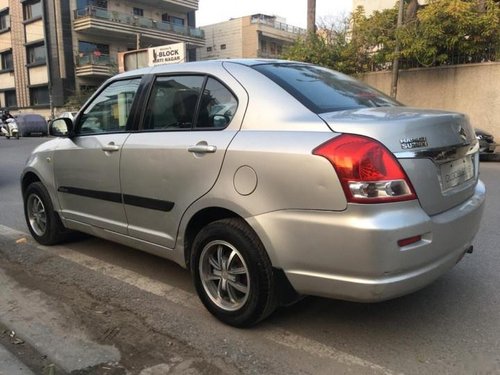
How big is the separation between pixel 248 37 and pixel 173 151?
4945 cm

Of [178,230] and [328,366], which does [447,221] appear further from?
[178,230]

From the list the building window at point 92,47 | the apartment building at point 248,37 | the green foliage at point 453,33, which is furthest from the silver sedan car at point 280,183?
the apartment building at point 248,37

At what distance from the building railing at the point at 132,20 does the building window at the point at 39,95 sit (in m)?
6.77

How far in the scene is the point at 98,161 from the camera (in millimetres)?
4312

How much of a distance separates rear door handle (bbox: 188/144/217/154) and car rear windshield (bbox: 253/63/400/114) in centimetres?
61

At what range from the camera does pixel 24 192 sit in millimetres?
5617

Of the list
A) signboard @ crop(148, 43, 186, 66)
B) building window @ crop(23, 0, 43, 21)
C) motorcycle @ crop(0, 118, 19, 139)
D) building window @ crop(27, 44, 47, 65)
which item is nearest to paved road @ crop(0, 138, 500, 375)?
signboard @ crop(148, 43, 186, 66)

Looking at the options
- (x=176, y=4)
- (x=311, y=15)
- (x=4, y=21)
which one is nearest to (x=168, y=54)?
(x=311, y=15)

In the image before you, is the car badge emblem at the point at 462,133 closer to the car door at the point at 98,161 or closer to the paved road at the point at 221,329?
the paved road at the point at 221,329

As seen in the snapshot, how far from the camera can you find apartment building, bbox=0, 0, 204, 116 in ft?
128

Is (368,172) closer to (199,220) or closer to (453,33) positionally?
(199,220)

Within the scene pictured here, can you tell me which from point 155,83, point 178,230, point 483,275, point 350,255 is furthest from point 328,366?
point 155,83

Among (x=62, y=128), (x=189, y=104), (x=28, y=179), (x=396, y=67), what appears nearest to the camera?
(x=189, y=104)

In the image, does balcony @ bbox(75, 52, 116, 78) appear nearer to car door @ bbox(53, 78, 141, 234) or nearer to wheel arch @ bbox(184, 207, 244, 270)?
car door @ bbox(53, 78, 141, 234)
